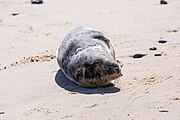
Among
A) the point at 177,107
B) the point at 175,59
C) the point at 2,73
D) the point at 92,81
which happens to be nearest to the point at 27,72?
the point at 2,73

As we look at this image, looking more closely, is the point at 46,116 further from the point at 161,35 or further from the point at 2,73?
the point at 161,35

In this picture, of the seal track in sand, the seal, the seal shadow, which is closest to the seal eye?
the seal

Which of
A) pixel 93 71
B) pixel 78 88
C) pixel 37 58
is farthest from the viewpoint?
pixel 37 58

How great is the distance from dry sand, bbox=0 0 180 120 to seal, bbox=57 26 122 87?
114mm

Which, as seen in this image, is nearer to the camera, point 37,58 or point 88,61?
point 88,61

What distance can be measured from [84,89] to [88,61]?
277 millimetres

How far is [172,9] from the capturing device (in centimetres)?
789

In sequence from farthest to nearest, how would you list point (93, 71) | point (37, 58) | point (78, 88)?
point (37, 58) → point (78, 88) → point (93, 71)

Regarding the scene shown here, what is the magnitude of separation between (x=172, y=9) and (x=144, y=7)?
56cm

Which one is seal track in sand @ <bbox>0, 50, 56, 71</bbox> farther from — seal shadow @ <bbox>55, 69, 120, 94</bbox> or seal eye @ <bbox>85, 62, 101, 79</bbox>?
seal eye @ <bbox>85, 62, 101, 79</bbox>

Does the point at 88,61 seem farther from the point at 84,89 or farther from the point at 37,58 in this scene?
the point at 37,58

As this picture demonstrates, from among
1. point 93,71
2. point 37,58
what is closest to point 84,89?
point 93,71

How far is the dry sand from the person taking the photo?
4.14 meters

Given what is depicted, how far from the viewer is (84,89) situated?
15.1 feet
